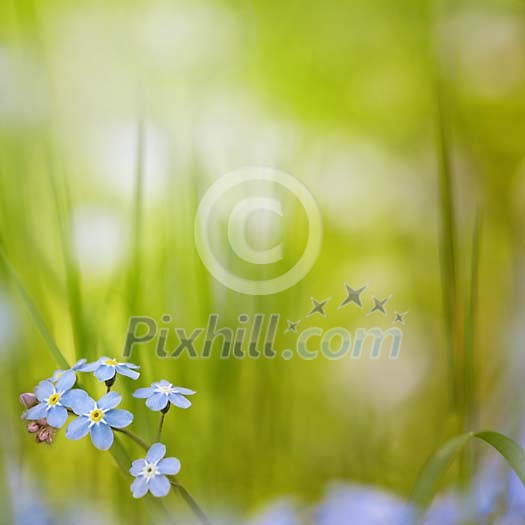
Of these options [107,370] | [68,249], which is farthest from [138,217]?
[107,370]

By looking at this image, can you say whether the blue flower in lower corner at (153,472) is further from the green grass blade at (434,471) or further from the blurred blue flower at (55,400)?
the green grass blade at (434,471)

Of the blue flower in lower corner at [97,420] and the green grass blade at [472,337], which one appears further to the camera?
the green grass blade at [472,337]

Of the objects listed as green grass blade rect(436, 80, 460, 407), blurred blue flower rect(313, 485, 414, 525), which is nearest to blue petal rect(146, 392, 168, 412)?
blurred blue flower rect(313, 485, 414, 525)

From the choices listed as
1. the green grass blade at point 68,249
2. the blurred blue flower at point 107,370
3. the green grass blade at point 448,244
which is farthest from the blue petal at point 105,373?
the green grass blade at point 448,244

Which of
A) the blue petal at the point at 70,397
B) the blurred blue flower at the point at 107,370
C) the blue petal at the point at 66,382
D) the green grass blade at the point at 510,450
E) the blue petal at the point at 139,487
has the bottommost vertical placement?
the green grass blade at the point at 510,450

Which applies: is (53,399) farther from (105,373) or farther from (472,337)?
(472,337)

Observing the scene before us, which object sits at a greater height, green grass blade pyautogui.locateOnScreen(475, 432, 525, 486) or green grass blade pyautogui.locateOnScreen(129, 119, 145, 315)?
green grass blade pyautogui.locateOnScreen(129, 119, 145, 315)

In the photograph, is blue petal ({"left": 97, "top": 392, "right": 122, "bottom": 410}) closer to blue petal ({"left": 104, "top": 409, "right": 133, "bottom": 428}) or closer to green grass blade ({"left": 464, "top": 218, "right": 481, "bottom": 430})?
blue petal ({"left": 104, "top": 409, "right": 133, "bottom": 428})

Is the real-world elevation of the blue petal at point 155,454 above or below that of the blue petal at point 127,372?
below
